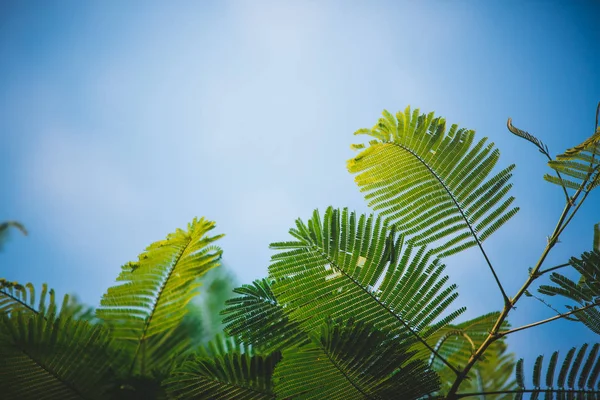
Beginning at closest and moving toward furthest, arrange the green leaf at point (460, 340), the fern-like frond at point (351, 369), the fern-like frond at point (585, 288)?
the fern-like frond at point (351, 369) → the fern-like frond at point (585, 288) → the green leaf at point (460, 340)

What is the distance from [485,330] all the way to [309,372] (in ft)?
2.66

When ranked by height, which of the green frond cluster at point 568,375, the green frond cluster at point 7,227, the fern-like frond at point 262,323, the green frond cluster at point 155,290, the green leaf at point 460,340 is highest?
the green frond cluster at point 7,227

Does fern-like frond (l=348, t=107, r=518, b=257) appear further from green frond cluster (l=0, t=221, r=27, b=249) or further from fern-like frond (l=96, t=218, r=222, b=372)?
green frond cluster (l=0, t=221, r=27, b=249)

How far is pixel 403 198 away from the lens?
1.56 metres

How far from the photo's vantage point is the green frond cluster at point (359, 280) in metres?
1.33

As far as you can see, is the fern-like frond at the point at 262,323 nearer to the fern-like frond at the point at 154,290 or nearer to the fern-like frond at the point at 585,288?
the fern-like frond at the point at 154,290

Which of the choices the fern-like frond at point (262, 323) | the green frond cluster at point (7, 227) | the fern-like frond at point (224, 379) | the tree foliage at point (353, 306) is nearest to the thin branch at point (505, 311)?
the tree foliage at point (353, 306)

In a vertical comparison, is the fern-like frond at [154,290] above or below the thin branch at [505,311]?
above

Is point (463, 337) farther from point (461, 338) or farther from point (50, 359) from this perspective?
point (50, 359)

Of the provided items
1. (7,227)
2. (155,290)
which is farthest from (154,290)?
(7,227)

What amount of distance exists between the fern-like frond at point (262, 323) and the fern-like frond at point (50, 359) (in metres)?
0.50

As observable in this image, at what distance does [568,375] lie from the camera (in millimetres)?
1354

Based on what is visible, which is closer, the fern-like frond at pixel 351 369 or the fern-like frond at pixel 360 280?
the fern-like frond at pixel 351 369

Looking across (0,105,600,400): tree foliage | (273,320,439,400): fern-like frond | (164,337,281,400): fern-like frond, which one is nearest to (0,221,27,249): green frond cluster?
(0,105,600,400): tree foliage
